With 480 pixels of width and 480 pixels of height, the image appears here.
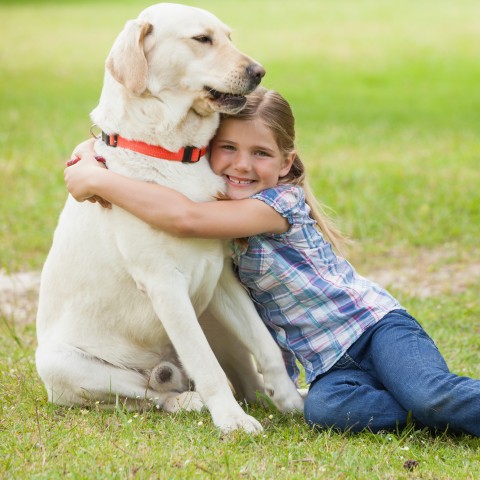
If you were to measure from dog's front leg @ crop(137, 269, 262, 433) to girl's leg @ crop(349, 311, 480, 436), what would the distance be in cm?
55

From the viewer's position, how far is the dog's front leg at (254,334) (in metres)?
3.84

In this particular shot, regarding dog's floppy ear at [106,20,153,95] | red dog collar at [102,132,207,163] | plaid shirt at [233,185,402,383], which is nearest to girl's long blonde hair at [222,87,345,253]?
plaid shirt at [233,185,402,383]

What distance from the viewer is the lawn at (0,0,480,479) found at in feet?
10.7

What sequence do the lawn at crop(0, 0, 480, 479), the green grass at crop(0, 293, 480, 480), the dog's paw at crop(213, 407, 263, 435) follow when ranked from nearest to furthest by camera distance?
the green grass at crop(0, 293, 480, 480) < the lawn at crop(0, 0, 480, 479) < the dog's paw at crop(213, 407, 263, 435)

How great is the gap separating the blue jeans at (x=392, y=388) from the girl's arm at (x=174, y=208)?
25.0 inches

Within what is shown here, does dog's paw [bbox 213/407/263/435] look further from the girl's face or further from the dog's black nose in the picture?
the dog's black nose

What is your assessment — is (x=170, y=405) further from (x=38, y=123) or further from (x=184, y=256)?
(x=38, y=123)

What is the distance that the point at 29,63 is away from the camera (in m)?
16.9

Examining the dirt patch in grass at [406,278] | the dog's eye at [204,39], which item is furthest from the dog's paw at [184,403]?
the dirt patch in grass at [406,278]

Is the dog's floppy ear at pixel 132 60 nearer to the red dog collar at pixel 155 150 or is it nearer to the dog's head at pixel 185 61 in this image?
the dog's head at pixel 185 61

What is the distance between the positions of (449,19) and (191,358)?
61.5 feet

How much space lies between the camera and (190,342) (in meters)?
3.61

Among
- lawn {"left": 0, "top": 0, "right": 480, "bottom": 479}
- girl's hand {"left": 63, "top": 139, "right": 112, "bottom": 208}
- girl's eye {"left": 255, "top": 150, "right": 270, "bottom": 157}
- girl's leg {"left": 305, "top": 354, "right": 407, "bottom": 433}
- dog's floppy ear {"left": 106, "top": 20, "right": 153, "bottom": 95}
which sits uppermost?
dog's floppy ear {"left": 106, "top": 20, "right": 153, "bottom": 95}

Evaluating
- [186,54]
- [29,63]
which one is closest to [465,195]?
[186,54]
